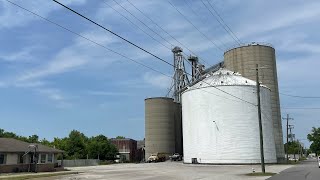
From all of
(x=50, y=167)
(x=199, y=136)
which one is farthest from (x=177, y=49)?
(x=50, y=167)

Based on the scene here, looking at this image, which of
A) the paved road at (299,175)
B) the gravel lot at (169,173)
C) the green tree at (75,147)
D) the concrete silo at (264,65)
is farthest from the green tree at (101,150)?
the paved road at (299,175)

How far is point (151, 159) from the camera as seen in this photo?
3775 inches

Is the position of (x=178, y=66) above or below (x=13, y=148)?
above

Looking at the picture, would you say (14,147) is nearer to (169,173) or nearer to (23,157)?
(23,157)

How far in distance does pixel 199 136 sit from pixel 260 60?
90.1ft

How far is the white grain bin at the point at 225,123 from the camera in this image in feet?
219

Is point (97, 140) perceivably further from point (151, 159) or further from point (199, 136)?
point (199, 136)

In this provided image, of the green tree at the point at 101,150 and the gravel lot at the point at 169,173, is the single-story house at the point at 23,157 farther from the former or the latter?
the green tree at the point at 101,150

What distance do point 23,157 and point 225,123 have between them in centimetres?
3626

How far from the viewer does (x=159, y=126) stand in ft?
361

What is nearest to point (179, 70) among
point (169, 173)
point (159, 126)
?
point (159, 126)

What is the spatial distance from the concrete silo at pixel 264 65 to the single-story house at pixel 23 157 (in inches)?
2040

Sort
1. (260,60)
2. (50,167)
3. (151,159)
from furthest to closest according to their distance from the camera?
(151,159)
(260,60)
(50,167)

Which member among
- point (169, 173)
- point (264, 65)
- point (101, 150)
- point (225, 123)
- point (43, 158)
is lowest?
point (169, 173)
